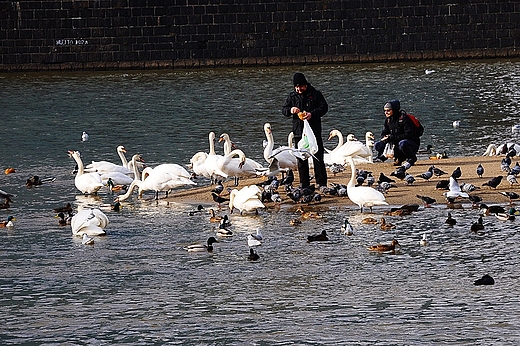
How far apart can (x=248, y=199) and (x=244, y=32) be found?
21.3 m

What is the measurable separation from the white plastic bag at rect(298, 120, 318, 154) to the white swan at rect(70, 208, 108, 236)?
2.53m

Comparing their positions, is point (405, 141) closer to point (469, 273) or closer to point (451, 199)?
point (451, 199)

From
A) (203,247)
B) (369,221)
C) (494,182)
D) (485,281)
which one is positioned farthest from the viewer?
(494,182)

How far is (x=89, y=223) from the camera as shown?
39.0 ft

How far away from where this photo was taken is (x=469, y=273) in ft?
32.4

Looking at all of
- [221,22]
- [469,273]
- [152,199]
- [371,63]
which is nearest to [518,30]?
[371,63]

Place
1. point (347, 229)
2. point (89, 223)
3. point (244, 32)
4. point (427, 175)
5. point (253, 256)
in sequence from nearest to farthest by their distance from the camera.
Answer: point (253, 256) → point (347, 229) → point (89, 223) → point (427, 175) → point (244, 32)

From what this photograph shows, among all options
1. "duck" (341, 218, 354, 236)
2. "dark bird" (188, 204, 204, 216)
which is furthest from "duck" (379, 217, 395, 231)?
"dark bird" (188, 204, 204, 216)

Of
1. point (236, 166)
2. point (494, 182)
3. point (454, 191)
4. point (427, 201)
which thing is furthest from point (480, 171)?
point (236, 166)

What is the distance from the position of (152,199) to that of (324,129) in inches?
282

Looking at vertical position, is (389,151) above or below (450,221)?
above

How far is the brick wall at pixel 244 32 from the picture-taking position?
1312 inches

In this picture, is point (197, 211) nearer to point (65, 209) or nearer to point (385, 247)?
point (65, 209)

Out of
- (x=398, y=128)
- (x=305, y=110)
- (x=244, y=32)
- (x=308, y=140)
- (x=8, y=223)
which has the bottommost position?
(x=8, y=223)
